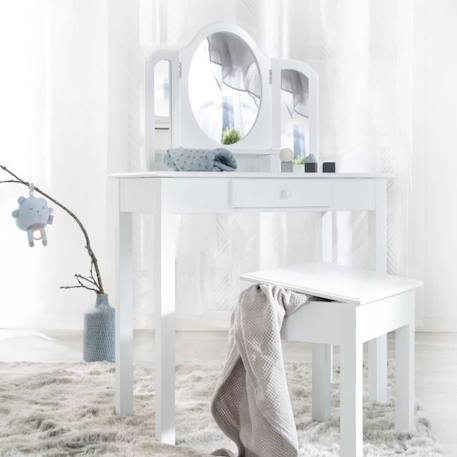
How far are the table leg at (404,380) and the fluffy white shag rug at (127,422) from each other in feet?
0.12

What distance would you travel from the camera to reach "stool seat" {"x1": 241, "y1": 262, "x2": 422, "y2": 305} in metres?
1.86

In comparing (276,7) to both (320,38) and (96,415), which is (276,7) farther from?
(96,415)

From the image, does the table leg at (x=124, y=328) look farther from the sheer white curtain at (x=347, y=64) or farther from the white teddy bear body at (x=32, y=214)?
the sheer white curtain at (x=347, y=64)

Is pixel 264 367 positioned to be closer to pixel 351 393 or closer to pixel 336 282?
pixel 351 393

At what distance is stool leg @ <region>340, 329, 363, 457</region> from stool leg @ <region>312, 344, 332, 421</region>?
447 mm

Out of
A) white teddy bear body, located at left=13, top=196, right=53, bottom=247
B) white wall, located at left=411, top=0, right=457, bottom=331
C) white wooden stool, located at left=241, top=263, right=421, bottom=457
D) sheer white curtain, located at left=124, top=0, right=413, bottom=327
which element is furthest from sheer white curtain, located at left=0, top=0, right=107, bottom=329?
white wooden stool, located at left=241, top=263, right=421, bottom=457

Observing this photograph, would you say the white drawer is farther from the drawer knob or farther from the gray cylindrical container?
the gray cylindrical container

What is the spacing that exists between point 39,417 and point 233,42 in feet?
4.03

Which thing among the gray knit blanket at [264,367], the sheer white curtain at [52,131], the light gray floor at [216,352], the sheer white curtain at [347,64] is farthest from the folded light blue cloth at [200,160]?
the sheer white curtain at [52,131]

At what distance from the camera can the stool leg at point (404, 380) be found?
2133mm

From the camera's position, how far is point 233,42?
258 cm

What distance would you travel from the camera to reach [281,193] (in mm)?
2256

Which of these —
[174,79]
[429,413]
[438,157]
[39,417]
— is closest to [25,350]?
[39,417]

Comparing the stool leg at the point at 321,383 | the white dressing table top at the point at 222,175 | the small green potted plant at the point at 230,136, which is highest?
the small green potted plant at the point at 230,136
